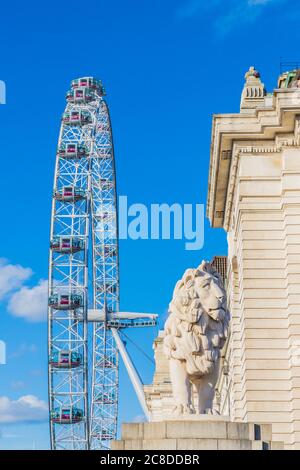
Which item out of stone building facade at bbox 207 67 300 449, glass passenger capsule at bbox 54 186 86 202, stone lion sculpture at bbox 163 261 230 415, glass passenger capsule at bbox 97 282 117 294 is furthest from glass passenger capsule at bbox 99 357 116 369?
stone lion sculpture at bbox 163 261 230 415

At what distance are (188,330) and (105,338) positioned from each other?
55.2 metres

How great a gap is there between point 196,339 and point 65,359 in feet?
164

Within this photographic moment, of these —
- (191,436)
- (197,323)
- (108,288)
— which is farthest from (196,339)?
(108,288)

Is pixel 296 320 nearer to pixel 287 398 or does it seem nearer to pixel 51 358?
pixel 287 398

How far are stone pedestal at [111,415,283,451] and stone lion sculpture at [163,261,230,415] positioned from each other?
2.80 feet

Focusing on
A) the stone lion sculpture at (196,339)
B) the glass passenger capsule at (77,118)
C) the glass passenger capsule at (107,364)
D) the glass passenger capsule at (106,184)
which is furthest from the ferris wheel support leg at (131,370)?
the stone lion sculpture at (196,339)

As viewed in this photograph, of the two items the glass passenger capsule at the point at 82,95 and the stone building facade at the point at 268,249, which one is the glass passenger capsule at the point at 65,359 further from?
the stone building facade at the point at 268,249

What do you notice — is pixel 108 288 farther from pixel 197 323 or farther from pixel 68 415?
pixel 197 323

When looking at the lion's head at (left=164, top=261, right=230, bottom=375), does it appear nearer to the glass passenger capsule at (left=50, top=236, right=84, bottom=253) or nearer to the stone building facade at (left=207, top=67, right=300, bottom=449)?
the stone building facade at (left=207, top=67, right=300, bottom=449)

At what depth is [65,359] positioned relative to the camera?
6819 centimetres

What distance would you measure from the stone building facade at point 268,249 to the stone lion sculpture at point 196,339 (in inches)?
450

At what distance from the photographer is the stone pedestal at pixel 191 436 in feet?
58.4

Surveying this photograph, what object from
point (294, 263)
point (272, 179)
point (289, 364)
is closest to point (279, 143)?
point (272, 179)

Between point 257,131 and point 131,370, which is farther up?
point 257,131
